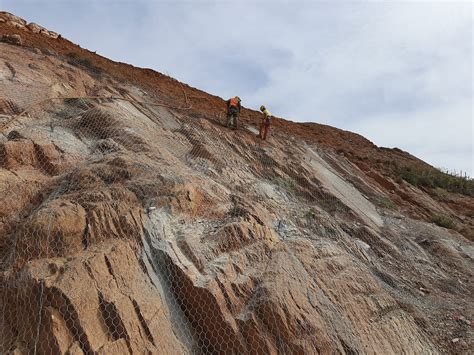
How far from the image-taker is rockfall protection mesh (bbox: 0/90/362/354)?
12.2 ft

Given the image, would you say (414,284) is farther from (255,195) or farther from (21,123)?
(21,123)

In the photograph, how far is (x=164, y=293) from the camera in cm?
433

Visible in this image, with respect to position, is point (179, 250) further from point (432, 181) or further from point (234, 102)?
point (432, 181)

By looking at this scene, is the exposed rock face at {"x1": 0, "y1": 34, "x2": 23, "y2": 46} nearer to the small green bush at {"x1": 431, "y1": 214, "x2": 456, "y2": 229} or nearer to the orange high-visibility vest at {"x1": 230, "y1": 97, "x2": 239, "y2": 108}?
the orange high-visibility vest at {"x1": 230, "y1": 97, "x2": 239, "y2": 108}

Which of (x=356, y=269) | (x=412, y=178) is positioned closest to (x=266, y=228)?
(x=356, y=269)

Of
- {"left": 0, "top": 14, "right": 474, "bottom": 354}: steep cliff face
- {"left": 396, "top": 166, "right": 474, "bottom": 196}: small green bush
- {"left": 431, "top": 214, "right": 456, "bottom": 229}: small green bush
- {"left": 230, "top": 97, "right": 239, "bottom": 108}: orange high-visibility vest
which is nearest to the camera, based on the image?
{"left": 0, "top": 14, "right": 474, "bottom": 354}: steep cliff face

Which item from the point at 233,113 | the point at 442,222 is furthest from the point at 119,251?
the point at 442,222

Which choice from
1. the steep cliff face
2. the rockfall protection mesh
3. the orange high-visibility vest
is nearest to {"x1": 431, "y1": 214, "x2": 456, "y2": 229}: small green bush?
the steep cliff face

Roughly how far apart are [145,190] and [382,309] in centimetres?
337

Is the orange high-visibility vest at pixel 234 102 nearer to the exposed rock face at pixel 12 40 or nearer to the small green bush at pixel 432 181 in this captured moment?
the exposed rock face at pixel 12 40

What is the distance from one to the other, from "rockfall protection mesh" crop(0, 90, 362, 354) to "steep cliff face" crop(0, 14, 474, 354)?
1 centimetres

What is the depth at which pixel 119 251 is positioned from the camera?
435 centimetres

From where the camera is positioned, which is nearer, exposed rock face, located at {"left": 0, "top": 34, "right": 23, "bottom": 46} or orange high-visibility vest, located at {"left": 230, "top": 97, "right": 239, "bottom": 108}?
exposed rock face, located at {"left": 0, "top": 34, "right": 23, "bottom": 46}

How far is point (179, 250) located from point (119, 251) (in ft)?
2.29
